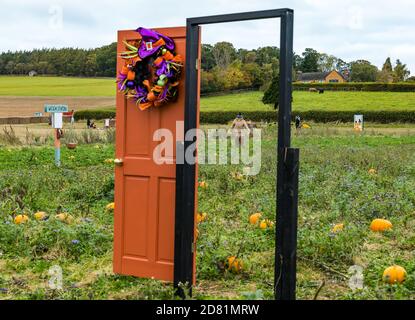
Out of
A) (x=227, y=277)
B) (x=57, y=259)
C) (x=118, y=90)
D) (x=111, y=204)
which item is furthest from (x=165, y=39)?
(x=111, y=204)

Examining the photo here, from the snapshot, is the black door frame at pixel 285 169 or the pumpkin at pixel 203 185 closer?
the black door frame at pixel 285 169

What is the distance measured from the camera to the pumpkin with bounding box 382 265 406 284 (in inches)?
208

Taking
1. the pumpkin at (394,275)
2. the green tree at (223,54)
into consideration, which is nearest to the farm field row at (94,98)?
the green tree at (223,54)

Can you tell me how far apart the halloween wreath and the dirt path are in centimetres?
4260

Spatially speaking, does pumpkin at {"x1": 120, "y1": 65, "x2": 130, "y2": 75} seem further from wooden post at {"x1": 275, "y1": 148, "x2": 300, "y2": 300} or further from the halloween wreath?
wooden post at {"x1": 275, "y1": 148, "x2": 300, "y2": 300}

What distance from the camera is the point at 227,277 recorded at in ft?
18.6

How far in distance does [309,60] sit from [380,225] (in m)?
71.0

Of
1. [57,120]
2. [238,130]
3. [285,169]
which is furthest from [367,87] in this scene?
[285,169]

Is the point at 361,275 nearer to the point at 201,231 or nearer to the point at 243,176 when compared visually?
the point at 201,231

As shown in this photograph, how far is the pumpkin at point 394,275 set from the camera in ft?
17.3

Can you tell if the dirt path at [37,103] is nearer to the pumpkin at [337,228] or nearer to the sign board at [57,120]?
the sign board at [57,120]

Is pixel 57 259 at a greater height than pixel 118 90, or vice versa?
pixel 118 90

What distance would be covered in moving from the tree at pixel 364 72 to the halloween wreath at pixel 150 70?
75.3m
